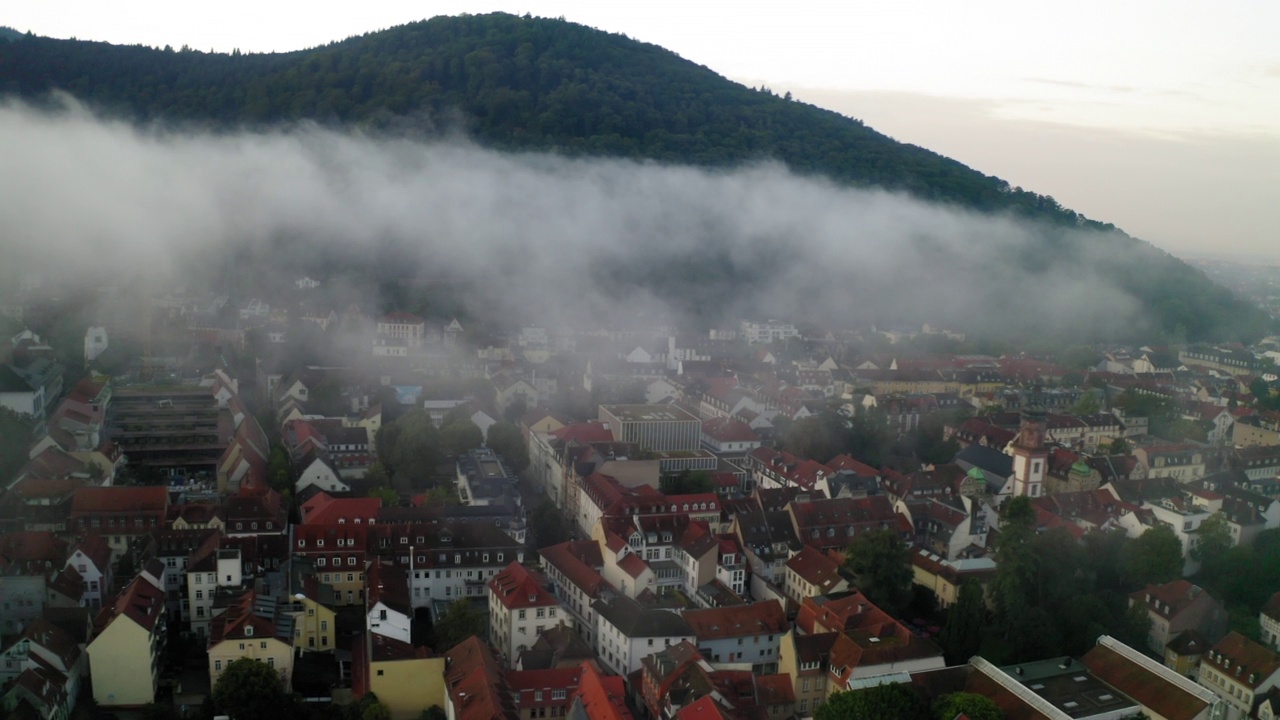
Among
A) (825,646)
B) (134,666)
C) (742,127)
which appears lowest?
(134,666)

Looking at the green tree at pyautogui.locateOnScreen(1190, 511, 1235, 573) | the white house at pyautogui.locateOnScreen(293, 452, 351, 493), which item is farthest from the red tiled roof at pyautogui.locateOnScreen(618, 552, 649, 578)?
the green tree at pyautogui.locateOnScreen(1190, 511, 1235, 573)

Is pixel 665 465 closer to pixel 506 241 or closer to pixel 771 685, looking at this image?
pixel 771 685

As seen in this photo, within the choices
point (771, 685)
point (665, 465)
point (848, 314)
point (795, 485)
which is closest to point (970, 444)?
point (795, 485)

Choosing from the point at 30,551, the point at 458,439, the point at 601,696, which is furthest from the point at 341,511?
the point at 601,696

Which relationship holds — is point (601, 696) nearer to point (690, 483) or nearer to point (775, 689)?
point (775, 689)

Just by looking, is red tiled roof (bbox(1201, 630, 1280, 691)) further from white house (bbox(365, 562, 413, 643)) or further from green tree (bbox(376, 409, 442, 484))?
green tree (bbox(376, 409, 442, 484))

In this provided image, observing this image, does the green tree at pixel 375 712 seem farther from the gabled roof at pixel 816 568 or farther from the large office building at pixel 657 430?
the large office building at pixel 657 430
